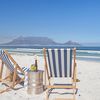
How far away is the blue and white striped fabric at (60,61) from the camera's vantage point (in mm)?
4582

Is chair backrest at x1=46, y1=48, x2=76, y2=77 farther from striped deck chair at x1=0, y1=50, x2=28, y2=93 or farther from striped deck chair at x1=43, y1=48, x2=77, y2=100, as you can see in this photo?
striped deck chair at x1=0, y1=50, x2=28, y2=93

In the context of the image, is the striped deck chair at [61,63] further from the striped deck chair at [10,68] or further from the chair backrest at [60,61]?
the striped deck chair at [10,68]

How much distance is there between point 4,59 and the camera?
16.7ft

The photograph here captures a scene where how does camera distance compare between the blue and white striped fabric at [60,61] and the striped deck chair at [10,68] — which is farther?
the striped deck chair at [10,68]

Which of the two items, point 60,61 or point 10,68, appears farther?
point 10,68

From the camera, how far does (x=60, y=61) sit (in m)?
4.73

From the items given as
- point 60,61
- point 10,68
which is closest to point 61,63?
point 60,61

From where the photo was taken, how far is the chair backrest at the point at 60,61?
15.0 feet

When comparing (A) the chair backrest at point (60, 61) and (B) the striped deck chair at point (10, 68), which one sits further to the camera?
(B) the striped deck chair at point (10, 68)

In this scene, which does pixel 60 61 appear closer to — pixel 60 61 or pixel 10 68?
pixel 60 61

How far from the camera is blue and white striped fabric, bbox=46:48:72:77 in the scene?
4582mm

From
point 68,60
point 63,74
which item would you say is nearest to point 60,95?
point 63,74

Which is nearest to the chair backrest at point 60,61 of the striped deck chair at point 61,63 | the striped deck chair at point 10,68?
the striped deck chair at point 61,63

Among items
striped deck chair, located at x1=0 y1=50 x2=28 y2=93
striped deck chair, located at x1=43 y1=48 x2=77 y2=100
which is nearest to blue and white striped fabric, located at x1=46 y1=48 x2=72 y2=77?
striped deck chair, located at x1=43 y1=48 x2=77 y2=100
